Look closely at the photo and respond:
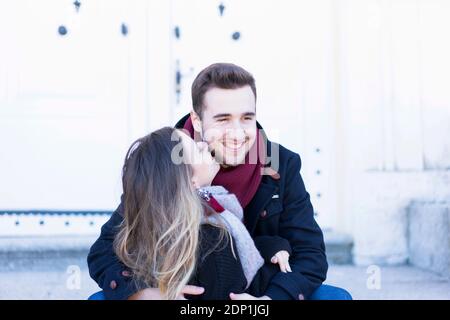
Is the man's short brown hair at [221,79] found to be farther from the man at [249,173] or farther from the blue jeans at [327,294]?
the blue jeans at [327,294]

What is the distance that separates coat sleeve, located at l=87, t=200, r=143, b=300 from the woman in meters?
0.04

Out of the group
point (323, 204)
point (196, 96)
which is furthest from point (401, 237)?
point (196, 96)

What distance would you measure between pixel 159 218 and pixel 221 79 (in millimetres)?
576

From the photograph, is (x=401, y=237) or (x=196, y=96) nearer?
(x=196, y=96)

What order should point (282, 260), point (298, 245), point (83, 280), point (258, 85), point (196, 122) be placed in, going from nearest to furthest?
point (282, 260) → point (298, 245) → point (196, 122) → point (83, 280) → point (258, 85)

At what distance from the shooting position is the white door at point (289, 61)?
3.77 metres

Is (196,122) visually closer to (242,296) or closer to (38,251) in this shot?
(242,296)

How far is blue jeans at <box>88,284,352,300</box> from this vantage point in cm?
187

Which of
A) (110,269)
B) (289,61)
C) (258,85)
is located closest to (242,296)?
(110,269)

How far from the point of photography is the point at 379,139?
3754 mm

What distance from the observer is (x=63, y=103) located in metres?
3.67

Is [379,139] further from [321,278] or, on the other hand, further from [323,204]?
[321,278]

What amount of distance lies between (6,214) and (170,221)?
82.2 inches

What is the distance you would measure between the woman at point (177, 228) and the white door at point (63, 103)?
5.69 ft
